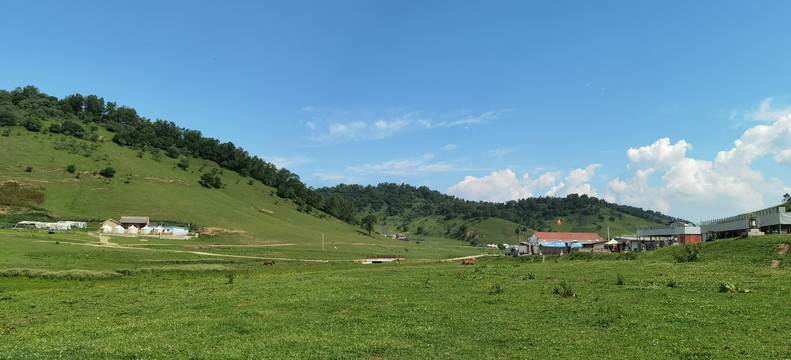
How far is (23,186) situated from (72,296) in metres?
134

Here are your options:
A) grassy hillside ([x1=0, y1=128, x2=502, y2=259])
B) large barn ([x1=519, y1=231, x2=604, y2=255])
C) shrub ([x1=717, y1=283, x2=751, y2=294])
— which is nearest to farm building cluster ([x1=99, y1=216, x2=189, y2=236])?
grassy hillside ([x1=0, y1=128, x2=502, y2=259])

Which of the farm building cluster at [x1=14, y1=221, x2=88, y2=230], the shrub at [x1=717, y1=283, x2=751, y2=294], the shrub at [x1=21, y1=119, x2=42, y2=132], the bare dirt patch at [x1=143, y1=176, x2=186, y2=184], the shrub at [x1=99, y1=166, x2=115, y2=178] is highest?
the shrub at [x1=21, y1=119, x2=42, y2=132]

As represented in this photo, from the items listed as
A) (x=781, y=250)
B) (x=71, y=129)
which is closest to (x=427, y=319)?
(x=781, y=250)

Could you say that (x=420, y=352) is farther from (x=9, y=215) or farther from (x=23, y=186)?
(x=23, y=186)

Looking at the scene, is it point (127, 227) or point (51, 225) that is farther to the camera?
point (127, 227)

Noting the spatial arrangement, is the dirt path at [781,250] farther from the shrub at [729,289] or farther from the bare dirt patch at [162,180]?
the bare dirt patch at [162,180]

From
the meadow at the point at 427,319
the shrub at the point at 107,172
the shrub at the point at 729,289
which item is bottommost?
the meadow at the point at 427,319

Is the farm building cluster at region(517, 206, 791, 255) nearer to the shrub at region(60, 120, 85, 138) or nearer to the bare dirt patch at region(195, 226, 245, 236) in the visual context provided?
the bare dirt patch at region(195, 226, 245, 236)

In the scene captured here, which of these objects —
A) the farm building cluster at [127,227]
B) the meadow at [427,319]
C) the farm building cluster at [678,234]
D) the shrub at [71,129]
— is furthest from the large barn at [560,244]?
the shrub at [71,129]

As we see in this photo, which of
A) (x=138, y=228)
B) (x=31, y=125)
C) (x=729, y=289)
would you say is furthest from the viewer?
(x=31, y=125)

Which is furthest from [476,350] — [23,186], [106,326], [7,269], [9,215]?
[23,186]

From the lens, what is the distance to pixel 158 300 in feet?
97.5

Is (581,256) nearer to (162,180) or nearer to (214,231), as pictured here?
(214,231)

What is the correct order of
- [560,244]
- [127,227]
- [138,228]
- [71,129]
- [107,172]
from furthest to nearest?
1. [71,129]
2. [107,172]
3. [138,228]
4. [127,227]
5. [560,244]
